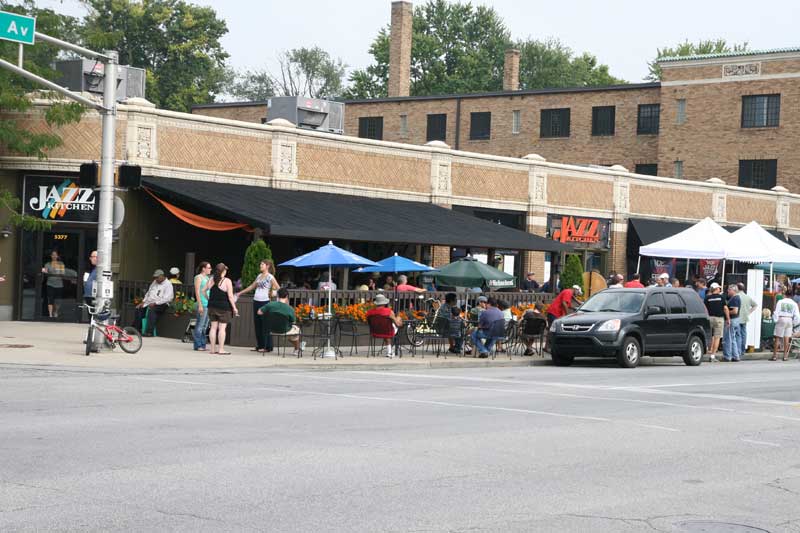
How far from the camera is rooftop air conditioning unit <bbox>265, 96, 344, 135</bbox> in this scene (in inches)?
1410

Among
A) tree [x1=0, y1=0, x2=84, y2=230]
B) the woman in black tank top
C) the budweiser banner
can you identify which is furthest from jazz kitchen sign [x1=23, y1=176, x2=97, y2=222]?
the budweiser banner

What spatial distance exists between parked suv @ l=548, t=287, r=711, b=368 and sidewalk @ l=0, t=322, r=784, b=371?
1.39 metres

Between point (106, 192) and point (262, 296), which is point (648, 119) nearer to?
point (262, 296)

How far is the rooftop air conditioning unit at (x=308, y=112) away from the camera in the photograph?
35.8m

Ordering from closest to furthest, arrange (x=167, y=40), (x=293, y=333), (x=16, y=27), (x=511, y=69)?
(x=16, y=27)
(x=293, y=333)
(x=511, y=69)
(x=167, y=40)

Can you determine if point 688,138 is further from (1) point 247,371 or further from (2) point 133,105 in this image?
(1) point 247,371

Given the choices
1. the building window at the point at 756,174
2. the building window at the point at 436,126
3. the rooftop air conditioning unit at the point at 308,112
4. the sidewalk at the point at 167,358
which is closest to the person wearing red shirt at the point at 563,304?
the sidewalk at the point at 167,358

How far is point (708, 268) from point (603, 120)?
10092mm

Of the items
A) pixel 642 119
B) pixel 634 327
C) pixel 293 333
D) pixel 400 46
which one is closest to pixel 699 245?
pixel 634 327

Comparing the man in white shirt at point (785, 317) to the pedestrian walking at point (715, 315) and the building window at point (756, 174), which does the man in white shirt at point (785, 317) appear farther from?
the building window at point (756, 174)

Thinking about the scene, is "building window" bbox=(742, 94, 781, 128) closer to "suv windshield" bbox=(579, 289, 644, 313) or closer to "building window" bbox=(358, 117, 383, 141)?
"building window" bbox=(358, 117, 383, 141)

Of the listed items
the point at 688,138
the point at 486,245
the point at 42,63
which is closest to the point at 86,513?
the point at 486,245

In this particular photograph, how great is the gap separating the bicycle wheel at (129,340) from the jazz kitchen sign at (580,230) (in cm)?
2099

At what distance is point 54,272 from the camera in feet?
95.0
